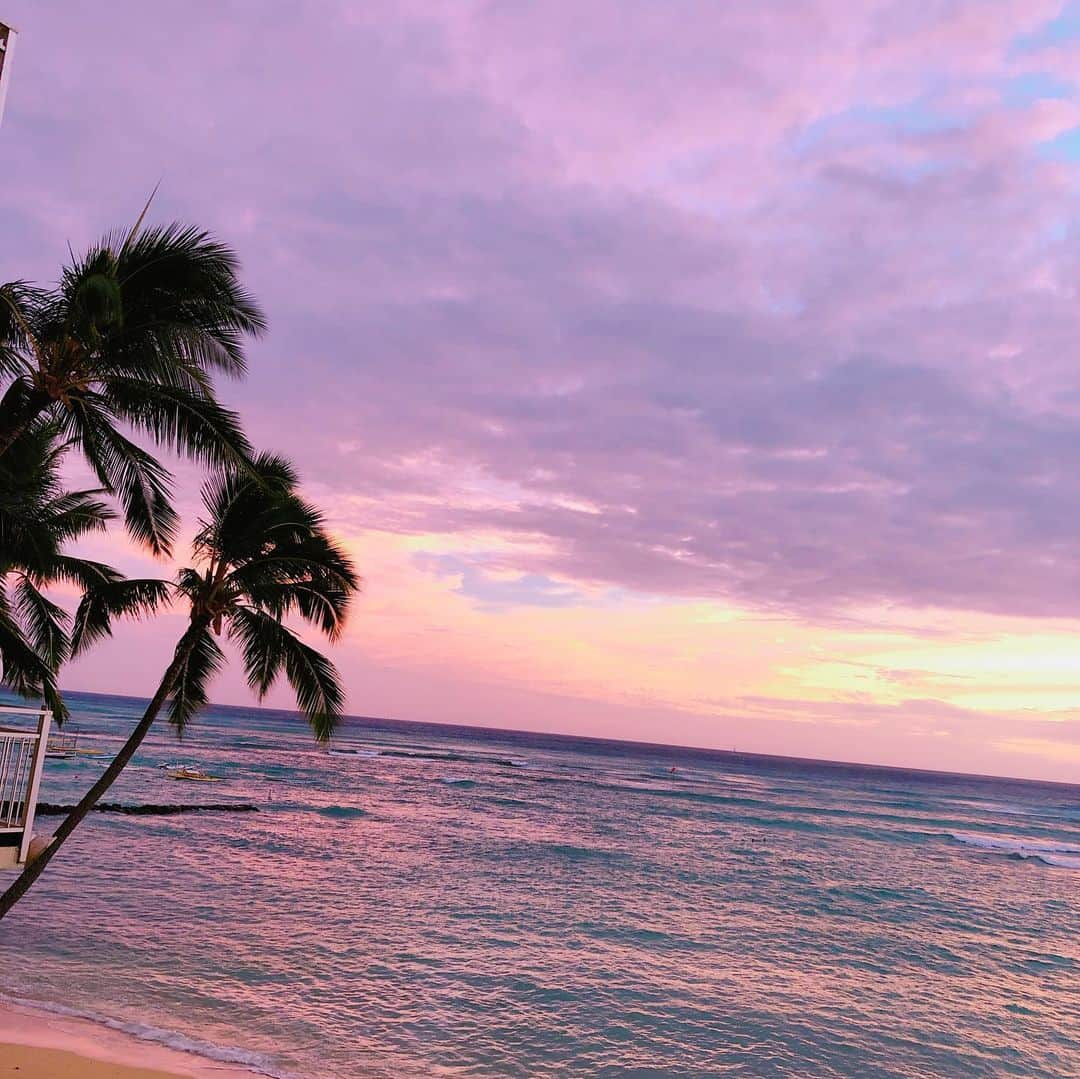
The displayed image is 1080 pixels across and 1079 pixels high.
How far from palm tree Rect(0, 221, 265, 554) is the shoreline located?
688 centimetres

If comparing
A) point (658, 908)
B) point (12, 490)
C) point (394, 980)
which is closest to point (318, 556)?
point (12, 490)

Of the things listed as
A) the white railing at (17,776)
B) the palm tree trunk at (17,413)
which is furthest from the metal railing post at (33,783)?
the palm tree trunk at (17,413)

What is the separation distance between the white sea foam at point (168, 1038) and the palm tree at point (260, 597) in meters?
2.06

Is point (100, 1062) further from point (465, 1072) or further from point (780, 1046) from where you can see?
point (780, 1046)

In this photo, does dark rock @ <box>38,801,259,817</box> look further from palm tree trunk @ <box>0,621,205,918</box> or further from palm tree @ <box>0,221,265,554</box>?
palm tree @ <box>0,221,265,554</box>

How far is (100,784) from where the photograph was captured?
12000mm

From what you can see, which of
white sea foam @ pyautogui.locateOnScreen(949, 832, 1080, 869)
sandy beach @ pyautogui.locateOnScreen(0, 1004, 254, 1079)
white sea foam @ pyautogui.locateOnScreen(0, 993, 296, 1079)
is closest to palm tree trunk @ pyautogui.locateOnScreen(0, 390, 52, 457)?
sandy beach @ pyautogui.locateOnScreen(0, 1004, 254, 1079)

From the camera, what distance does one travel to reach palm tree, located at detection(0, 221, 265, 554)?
8602 millimetres

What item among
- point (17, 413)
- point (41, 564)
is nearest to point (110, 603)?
point (41, 564)

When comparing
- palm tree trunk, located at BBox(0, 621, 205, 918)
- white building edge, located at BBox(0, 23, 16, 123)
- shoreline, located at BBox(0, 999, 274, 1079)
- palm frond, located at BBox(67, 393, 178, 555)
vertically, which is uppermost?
white building edge, located at BBox(0, 23, 16, 123)

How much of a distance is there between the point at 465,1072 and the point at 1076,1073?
11.1 metres

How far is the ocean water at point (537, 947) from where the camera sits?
14.1 m

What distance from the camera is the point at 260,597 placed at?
12.8m

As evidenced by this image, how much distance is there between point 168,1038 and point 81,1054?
1835 millimetres
